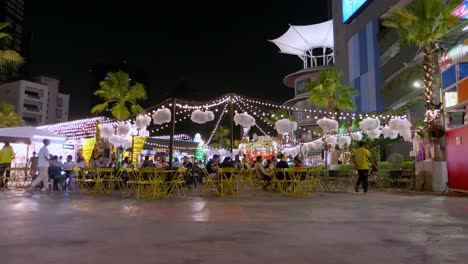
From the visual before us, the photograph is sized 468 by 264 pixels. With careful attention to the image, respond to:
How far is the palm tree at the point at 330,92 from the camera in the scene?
21.5 m

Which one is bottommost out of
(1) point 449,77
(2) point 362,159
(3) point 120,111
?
(2) point 362,159

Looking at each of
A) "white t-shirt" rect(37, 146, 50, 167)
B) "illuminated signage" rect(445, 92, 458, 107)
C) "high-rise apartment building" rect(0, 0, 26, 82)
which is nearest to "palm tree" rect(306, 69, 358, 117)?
"illuminated signage" rect(445, 92, 458, 107)

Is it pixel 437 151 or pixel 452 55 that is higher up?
pixel 452 55

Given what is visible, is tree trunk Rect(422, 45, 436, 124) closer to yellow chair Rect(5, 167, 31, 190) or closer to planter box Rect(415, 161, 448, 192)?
planter box Rect(415, 161, 448, 192)

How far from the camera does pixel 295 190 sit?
11.5m

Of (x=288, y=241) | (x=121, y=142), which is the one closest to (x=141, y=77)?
(x=121, y=142)

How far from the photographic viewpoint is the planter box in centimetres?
1242

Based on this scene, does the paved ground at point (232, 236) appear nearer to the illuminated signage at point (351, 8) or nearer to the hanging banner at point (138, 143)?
the hanging banner at point (138, 143)

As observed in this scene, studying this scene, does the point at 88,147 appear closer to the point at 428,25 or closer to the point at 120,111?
the point at 120,111

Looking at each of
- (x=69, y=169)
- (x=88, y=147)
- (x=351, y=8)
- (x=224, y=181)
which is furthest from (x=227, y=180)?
(x=351, y=8)

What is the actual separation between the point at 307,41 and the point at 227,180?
4619 centimetres

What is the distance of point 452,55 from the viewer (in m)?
11.9

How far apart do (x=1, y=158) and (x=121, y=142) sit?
19.3 feet

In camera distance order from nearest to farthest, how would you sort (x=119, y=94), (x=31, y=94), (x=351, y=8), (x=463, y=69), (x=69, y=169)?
1. (x=463, y=69)
2. (x=69, y=169)
3. (x=119, y=94)
4. (x=351, y=8)
5. (x=31, y=94)
